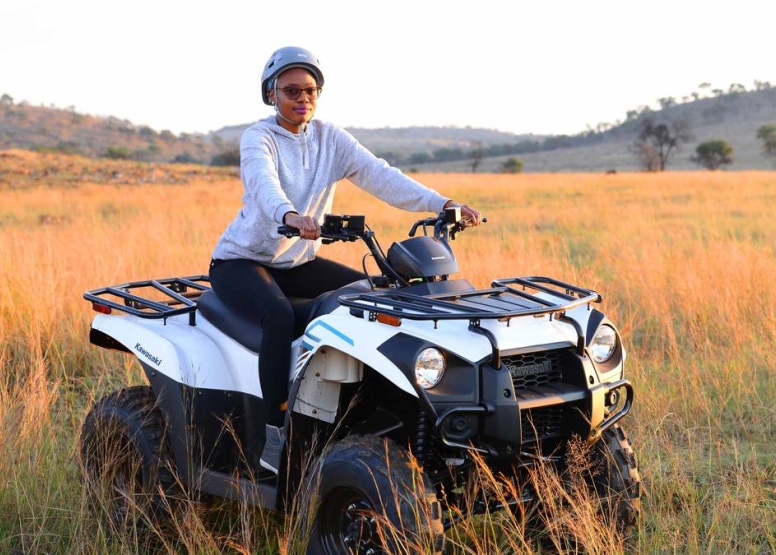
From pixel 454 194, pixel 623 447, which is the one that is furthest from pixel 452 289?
pixel 454 194

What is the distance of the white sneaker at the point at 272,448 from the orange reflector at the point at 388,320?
748mm

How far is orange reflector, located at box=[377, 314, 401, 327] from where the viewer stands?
3180mm

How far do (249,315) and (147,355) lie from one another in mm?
598

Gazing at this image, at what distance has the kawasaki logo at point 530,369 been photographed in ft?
10.7

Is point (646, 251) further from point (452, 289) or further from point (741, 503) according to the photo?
point (452, 289)

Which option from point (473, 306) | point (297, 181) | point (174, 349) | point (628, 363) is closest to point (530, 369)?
point (473, 306)

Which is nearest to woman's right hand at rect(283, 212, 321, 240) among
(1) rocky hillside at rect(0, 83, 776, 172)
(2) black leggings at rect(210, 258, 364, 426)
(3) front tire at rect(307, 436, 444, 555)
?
(2) black leggings at rect(210, 258, 364, 426)

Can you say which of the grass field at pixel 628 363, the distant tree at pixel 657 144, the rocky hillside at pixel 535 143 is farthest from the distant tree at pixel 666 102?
the grass field at pixel 628 363

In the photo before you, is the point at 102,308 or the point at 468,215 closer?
the point at 468,215

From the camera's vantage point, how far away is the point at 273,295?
388 cm

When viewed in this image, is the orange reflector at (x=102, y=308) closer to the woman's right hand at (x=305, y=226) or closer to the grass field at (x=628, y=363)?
the grass field at (x=628, y=363)

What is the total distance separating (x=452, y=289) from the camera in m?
3.51

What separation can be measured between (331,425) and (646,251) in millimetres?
7527

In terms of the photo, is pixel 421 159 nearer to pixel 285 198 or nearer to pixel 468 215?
pixel 468 215
